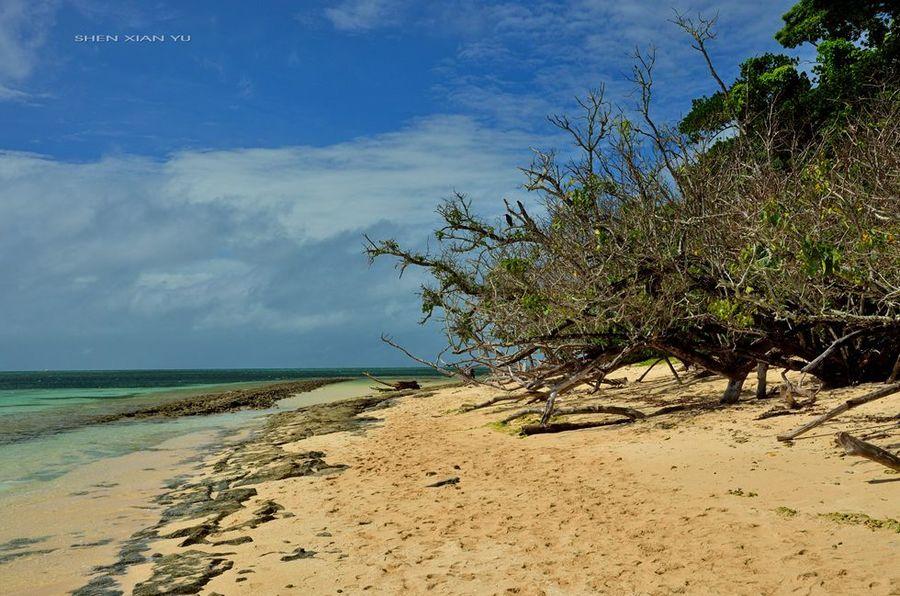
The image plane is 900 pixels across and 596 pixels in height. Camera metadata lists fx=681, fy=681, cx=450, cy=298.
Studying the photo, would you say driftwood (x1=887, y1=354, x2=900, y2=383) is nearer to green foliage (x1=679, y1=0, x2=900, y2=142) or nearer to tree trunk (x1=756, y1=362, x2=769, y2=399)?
tree trunk (x1=756, y1=362, x2=769, y2=399)

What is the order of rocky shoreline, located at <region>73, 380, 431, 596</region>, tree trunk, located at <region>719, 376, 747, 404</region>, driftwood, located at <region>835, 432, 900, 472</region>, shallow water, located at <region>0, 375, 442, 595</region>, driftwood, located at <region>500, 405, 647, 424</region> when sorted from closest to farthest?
rocky shoreline, located at <region>73, 380, 431, 596</region>
driftwood, located at <region>835, 432, 900, 472</region>
shallow water, located at <region>0, 375, 442, 595</region>
driftwood, located at <region>500, 405, 647, 424</region>
tree trunk, located at <region>719, 376, 747, 404</region>

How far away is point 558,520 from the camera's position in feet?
22.9

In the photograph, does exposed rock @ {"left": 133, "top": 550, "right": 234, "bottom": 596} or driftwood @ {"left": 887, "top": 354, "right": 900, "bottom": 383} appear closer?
exposed rock @ {"left": 133, "top": 550, "right": 234, "bottom": 596}

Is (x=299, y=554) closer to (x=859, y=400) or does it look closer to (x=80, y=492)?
(x=80, y=492)

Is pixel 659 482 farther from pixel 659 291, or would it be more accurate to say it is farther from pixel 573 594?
pixel 659 291

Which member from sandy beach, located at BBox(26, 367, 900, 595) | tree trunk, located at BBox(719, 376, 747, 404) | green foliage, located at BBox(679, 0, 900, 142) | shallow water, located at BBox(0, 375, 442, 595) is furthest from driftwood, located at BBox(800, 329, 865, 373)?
green foliage, located at BBox(679, 0, 900, 142)

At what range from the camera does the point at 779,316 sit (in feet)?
32.6

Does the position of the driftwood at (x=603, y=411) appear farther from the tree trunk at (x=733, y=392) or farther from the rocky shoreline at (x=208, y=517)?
the rocky shoreline at (x=208, y=517)

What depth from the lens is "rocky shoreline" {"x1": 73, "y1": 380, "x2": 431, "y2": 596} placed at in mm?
6270

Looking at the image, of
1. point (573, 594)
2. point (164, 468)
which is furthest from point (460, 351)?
point (573, 594)

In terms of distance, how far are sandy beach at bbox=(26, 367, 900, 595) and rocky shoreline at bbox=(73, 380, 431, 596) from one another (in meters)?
0.03

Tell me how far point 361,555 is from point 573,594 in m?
2.20

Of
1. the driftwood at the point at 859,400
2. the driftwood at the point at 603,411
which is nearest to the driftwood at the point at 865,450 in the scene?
the driftwood at the point at 859,400

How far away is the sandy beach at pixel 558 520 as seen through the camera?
5.41 m
